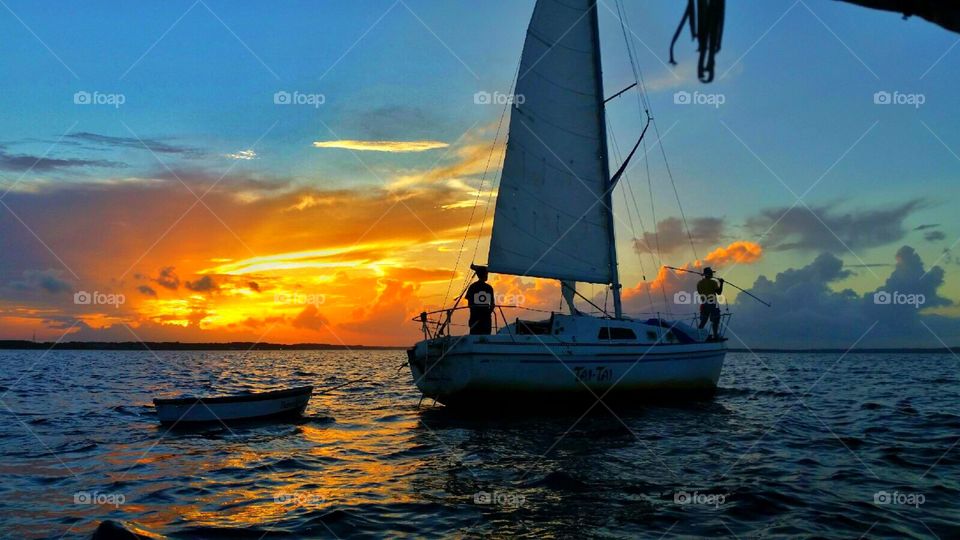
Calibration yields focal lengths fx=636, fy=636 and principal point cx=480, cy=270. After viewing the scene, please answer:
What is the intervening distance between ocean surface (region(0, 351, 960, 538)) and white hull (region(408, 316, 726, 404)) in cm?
91

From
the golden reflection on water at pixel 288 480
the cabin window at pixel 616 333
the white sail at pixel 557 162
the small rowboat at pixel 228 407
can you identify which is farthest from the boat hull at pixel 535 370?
the small rowboat at pixel 228 407

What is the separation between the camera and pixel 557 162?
2356cm

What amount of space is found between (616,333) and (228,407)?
12.9 m

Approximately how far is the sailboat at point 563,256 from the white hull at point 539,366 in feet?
0.12

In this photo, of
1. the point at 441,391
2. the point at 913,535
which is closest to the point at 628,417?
the point at 441,391

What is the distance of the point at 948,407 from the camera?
80.4ft

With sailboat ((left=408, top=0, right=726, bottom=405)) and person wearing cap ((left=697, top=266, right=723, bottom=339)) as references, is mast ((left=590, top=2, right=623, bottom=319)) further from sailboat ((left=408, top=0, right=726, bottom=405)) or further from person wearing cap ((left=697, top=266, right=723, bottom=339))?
person wearing cap ((left=697, top=266, right=723, bottom=339))

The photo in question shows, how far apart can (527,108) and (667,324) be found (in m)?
9.71

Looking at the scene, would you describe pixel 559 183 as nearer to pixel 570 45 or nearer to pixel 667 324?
pixel 570 45

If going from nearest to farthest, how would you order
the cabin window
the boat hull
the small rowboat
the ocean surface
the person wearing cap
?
the ocean surface
the small rowboat
the boat hull
the cabin window
the person wearing cap

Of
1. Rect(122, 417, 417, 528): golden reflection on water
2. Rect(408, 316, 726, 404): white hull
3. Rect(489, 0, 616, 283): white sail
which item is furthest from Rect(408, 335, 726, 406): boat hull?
Rect(489, 0, 616, 283): white sail

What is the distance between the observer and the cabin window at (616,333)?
71.1 feet

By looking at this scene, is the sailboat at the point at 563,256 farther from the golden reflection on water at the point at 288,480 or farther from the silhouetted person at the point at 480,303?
the golden reflection on water at the point at 288,480

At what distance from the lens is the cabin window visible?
2166 cm
